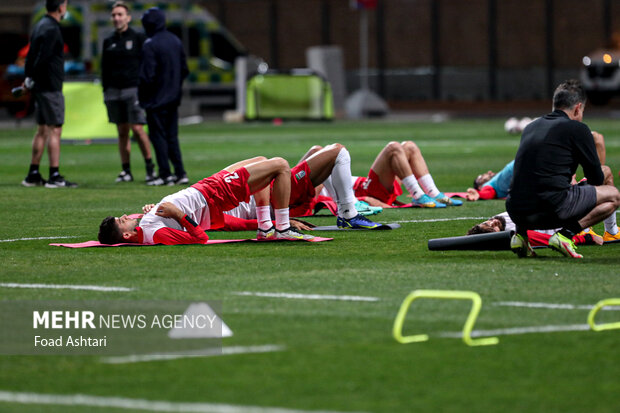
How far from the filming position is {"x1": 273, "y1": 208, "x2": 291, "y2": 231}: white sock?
35.4 ft

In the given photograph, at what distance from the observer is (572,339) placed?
22.3 ft

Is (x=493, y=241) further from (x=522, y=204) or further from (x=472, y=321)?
(x=472, y=321)

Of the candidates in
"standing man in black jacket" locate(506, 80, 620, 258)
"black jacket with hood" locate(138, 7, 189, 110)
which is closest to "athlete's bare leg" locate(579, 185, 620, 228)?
"standing man in black jacket" locate(506, 80, 620, 258)

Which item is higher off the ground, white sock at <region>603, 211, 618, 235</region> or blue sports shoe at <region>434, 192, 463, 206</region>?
white sock at <region>603, 211, 618, 235</region>

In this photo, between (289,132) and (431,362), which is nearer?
(431,362)

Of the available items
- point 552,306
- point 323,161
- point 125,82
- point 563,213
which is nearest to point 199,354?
point 552,306

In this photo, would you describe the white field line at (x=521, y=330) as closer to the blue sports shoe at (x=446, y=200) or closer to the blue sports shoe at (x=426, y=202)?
the blue sports shoe at (x=426, y=202)

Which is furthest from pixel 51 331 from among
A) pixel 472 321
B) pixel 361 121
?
pixel 361 121

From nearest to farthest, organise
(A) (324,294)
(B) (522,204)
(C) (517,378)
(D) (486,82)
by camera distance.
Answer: (C) (517,378)
(A) (324,294)
(B) (522,204)
(D) (486,82)

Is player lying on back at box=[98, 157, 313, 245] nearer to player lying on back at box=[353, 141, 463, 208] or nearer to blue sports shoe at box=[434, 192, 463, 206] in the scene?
player lying on back at box=[353, 141, 463, 208]

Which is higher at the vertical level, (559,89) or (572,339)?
(559,89)

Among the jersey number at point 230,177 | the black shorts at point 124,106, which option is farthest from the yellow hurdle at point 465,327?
the black shorts at point 124,106

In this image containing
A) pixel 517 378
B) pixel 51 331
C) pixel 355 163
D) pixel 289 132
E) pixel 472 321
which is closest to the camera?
pixel 517 378

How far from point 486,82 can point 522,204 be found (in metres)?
39.1
